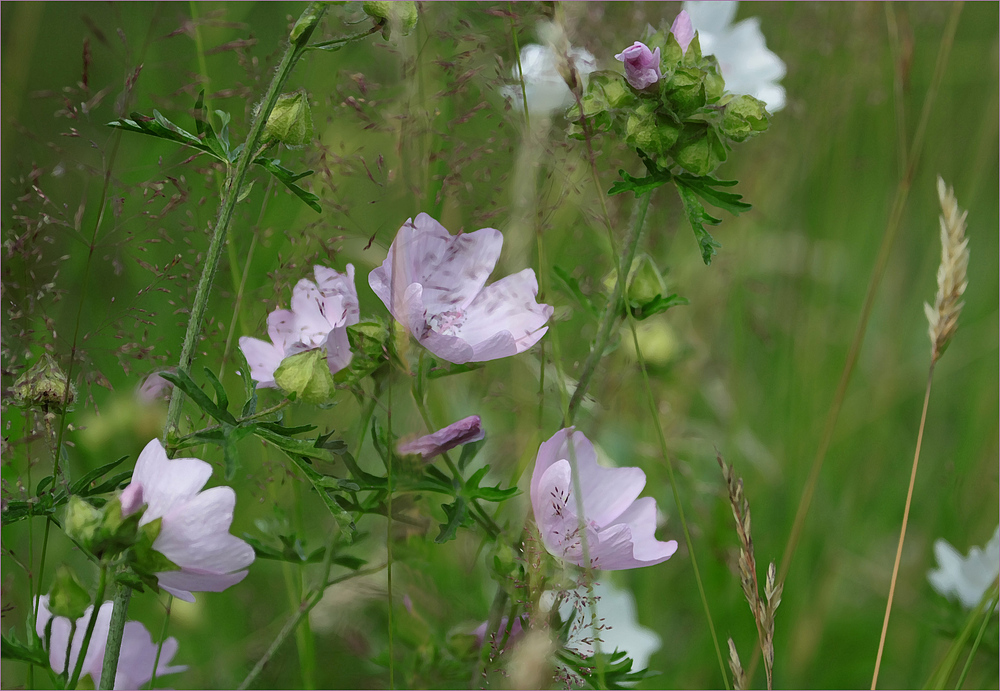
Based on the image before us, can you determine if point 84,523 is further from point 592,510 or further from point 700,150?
point 700,150

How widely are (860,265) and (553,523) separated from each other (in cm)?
192

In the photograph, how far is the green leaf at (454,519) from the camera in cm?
76

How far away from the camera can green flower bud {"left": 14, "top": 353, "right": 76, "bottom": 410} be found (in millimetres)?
770

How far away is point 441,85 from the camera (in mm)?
1541

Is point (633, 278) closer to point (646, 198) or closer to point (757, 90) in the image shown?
point (646, 198)

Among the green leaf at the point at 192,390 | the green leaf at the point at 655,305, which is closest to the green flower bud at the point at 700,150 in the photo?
the green leaf at the point at 655,305

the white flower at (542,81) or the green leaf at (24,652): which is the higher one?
the white flower at (542,81)

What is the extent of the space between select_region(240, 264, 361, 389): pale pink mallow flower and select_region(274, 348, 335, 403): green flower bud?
5 cm

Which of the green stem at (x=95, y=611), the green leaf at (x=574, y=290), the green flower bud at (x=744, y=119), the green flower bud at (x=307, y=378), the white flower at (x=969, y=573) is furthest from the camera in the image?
the white flower at (x=969, y=573)

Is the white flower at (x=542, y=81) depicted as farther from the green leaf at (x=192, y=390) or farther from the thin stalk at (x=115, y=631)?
the thin stalk at (x=115, y=631)

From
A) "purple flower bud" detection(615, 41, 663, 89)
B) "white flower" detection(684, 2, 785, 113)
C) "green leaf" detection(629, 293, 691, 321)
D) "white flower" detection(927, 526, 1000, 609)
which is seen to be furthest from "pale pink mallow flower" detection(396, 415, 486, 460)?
"white flower" detection(927, 526, 1000, 609)

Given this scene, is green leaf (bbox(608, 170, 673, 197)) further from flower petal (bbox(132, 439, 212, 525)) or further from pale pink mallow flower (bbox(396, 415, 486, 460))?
flower petal (bbox(132, 439, 212, 525))

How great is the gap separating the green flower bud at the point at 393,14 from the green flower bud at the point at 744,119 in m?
0.33

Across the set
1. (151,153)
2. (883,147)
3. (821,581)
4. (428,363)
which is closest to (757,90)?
(428,363)
